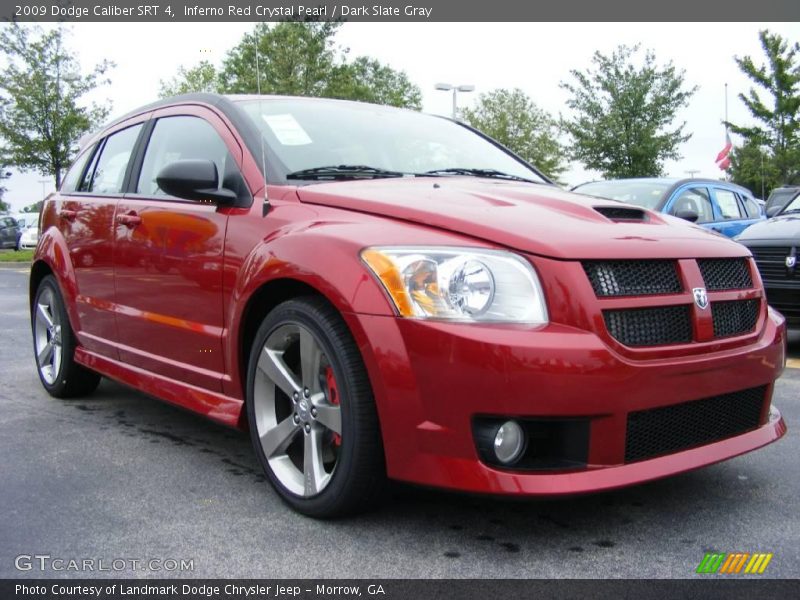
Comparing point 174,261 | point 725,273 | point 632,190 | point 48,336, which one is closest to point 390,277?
point 725,273

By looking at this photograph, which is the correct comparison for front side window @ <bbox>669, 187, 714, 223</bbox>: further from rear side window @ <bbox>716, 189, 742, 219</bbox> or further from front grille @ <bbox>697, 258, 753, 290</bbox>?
front grille @ <bbox>697, 258, 753, 290</bbox>

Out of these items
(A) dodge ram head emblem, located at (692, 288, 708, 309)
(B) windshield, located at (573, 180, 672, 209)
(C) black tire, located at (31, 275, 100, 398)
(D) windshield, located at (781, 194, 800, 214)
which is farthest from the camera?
(B) windshield, located at (573, 180, 672, 209)

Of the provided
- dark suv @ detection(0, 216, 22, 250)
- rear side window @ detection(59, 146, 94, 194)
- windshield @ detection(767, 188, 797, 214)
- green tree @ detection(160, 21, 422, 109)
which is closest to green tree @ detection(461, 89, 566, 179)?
green tree @ detection(160, 21, 422, 109)

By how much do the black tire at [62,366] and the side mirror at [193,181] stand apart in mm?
1903

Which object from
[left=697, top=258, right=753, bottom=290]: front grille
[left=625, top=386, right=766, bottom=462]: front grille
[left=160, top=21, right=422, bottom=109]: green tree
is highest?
[left=160, top=21, right=422, bottom=109]: green tree

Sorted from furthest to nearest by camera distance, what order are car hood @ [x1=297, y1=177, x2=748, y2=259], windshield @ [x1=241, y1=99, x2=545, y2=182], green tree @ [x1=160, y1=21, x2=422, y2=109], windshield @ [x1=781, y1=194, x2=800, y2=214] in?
1. green tree @ [x1=160, y1=21, x2=422, y2=109]
2. windshield @ [x1=781, y1=194, x2=800, y2=214]
3. windshield @ [x1=241, y1=99, x2=545, y2=182]
4. car hood @ [x1=297, y1=177, x2=748, y2=259]

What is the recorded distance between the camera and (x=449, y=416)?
2.37 meters

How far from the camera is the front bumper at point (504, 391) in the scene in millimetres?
2293

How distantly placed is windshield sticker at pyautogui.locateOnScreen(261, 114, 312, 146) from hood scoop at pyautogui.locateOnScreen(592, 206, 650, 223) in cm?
130

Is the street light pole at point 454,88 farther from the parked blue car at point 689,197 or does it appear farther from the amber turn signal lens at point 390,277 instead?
the amber turn signal lens at point 390,277

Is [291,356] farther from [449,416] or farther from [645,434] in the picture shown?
[645,434]

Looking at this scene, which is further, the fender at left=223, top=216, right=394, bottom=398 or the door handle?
the door handle

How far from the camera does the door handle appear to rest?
3.80m

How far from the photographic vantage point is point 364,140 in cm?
363
